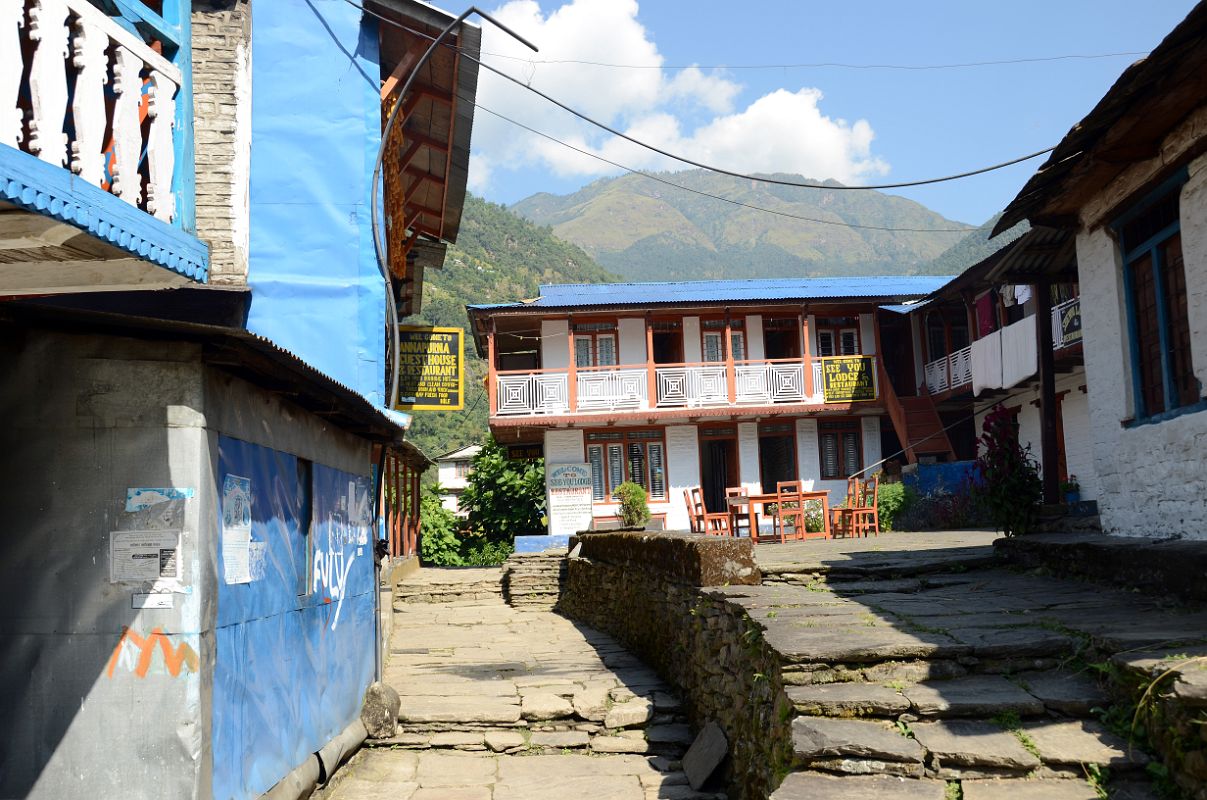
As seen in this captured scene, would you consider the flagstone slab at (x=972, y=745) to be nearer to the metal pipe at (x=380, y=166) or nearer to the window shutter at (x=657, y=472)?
the metal pipe at (x=380, y=166)

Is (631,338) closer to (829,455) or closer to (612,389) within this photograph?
(612,389)

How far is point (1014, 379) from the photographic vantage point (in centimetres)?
1928

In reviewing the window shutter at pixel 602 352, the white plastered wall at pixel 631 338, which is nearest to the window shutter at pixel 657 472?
the white plastered wall at pixel 631 338

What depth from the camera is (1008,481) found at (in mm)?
8883

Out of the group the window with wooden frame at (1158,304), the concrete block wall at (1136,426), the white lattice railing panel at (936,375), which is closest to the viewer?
the concrete block wall at (1136,426)

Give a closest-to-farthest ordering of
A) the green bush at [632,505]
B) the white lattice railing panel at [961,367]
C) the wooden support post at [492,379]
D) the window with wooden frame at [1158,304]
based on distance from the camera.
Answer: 1. the window with wooden frame at [1158,304]
2. the white lattice railing panel at [961,367]
3. the green bush at [632,505]
4. the wooden support post at [492,379]

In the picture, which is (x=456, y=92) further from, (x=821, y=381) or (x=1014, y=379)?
(x=821, y=381)

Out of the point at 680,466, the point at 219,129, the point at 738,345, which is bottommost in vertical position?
the point at 680,466

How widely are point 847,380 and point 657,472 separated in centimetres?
499

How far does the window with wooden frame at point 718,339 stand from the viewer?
2458 centimetres

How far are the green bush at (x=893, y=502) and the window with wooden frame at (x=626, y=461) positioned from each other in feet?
17.5

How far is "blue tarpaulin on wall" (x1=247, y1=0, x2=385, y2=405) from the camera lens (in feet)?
30.5

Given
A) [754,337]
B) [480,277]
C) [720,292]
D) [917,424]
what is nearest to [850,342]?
[754,337]

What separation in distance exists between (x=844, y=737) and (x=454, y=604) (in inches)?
514
